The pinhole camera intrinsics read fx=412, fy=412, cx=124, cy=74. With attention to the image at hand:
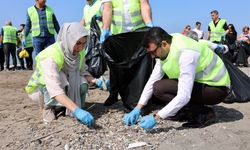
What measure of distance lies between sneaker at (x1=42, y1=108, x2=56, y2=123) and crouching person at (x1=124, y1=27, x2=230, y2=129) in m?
0.69

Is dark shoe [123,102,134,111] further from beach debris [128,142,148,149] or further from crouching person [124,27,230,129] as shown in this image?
beach debris [128,142,148,149]

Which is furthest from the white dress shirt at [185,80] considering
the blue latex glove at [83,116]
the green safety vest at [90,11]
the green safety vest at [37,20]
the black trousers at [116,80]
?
the green safety vest at [37,20]

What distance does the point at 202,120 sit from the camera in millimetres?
3604

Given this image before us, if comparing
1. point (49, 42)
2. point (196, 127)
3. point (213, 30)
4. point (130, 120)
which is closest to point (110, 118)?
point (130, 120)

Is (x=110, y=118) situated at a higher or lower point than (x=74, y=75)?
lower

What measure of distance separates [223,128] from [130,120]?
0.80 meters

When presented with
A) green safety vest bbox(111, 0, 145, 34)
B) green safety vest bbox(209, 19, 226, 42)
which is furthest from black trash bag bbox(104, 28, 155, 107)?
green safety vest bbox(209, 19, 226, 42)

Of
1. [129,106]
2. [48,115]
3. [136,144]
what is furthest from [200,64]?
[48,115]

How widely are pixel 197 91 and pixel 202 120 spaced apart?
28 cm

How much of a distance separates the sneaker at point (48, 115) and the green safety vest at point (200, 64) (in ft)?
3.64

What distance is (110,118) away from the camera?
12.6ft

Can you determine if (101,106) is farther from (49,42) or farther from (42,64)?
(49,42)

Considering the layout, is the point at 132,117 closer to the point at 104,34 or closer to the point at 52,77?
the point at 52,77

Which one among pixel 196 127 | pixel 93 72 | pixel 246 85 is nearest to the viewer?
pixel 196 127
